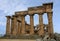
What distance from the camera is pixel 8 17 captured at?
39844mm

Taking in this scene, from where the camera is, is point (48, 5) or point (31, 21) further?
point (31, 21)

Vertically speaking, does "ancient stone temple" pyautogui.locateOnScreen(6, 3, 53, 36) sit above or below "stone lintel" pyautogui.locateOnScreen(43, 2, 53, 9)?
below

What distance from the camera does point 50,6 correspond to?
106 feet

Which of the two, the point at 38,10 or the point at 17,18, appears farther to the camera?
the point at 17,18

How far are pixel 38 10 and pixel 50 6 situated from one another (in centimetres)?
325

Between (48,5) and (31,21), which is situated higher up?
(48,5)

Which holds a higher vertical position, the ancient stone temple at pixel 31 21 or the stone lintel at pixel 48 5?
the stone lintel at pixel 48 5

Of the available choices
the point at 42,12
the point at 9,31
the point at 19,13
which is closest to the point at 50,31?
the point at 42,12

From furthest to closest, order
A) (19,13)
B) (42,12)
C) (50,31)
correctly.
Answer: (19,13)
(42,12)
(50,31)

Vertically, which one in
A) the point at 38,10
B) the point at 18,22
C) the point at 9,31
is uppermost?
the point at 38,10

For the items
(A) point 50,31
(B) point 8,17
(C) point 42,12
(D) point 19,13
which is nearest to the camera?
(A) point 50,31

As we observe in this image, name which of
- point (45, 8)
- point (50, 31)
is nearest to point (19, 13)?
point (45, 8)

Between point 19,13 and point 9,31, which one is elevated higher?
point 19,13

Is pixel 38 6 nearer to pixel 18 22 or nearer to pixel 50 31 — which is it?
pixel 50 31
